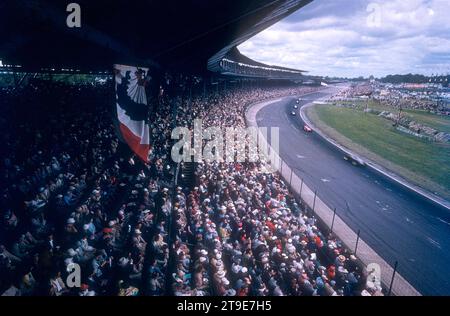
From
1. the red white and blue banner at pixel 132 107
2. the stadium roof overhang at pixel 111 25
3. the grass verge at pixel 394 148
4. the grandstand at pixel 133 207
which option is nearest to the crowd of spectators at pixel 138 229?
the grandstand at pixel 133 207

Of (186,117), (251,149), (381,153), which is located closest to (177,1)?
(251,149)

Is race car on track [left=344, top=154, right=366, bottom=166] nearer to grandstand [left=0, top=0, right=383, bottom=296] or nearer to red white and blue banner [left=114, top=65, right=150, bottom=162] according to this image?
grandstand [left=0, top=0, right=383, bottom=296]

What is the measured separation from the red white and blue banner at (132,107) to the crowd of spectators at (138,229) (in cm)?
53

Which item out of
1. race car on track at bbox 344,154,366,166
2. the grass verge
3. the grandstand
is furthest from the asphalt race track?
the grass verge

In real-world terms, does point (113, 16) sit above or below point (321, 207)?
above

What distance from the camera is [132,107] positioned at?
10852 millimetres

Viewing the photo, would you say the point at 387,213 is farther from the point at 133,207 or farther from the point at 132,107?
the point at 132,107

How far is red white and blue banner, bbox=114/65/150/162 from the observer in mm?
10055

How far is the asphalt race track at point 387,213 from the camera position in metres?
15.4

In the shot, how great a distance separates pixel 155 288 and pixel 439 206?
22289 millimetres
